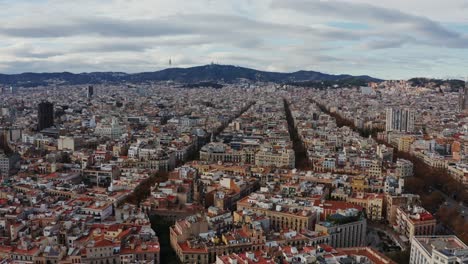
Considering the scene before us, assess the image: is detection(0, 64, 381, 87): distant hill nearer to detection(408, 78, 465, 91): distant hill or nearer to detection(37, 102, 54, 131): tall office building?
detection(408, 78, 465, 91): distant hill

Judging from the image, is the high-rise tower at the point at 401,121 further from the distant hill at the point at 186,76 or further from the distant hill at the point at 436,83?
the distant hill at the point at 186,76

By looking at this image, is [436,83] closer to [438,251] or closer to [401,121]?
[401,121]

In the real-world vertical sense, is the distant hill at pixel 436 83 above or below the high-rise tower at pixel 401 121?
above

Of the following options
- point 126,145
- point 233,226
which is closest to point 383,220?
point 233,226

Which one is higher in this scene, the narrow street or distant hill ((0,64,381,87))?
distant hill ((0,64,381,87))

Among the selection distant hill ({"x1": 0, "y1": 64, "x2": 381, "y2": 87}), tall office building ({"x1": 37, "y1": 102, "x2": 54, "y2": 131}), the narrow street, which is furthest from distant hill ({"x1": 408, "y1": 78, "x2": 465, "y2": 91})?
tall office building ({"x1": 37, "y1": 102, "x2": 54, "y2": 131})

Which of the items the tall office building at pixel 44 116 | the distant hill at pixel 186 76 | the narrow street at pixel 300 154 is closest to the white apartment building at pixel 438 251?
the narrow street at pixel 300 154

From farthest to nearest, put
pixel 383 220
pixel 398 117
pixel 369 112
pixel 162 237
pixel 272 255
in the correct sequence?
pixel 369 112 < pixel 398 117 < pixel 383 220 < pixel 162 237 < pixel 272 255

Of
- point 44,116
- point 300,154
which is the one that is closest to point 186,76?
point 44,116

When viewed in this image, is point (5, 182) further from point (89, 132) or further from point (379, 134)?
point (379, 134)
